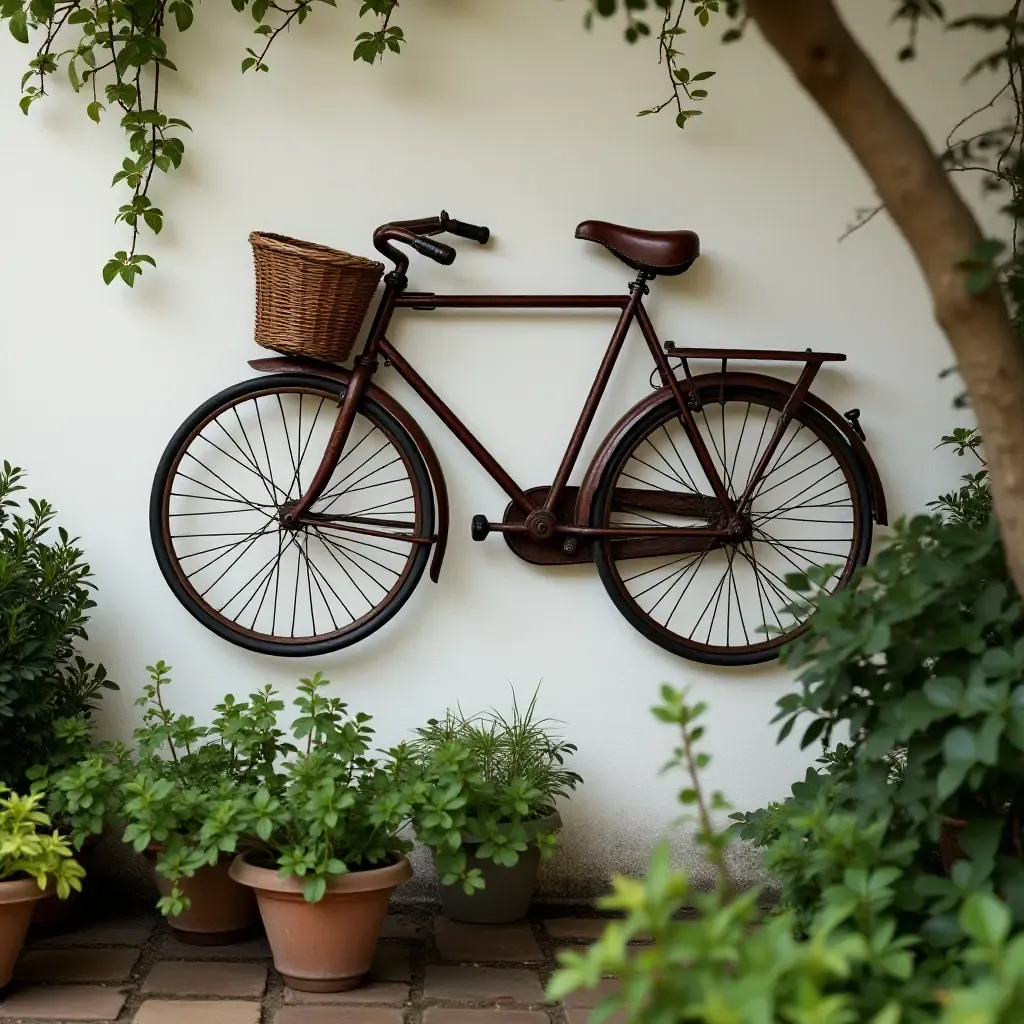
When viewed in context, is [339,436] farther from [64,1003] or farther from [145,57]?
[64,1003]

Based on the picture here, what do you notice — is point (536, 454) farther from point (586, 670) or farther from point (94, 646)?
point (94, 646)

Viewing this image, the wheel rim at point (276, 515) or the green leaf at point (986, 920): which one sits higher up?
the wheel rim at point (276, 515)

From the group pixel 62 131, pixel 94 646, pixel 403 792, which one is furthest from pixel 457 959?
pixel 62 131

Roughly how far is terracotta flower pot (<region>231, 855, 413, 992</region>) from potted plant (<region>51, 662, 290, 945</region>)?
0.15 meters

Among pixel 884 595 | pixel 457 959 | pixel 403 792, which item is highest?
pixel 884 595

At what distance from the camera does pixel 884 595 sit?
1.80 meters

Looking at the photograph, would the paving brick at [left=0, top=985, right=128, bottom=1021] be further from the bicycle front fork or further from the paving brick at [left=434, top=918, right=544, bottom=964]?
the bicycle front fork

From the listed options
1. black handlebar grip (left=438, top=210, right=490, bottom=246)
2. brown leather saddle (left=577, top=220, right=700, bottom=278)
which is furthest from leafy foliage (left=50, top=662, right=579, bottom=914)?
brown leather saddle (left=577, top=220, right=700, bottom=278)

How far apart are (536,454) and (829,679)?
154 cm

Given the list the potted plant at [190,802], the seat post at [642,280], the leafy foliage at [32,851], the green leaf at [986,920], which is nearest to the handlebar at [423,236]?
the seat post at [642,280]

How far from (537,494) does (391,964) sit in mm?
1247

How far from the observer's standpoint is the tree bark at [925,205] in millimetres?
1466

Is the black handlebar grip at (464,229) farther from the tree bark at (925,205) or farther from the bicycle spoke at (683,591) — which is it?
the tree bark at (925,205)

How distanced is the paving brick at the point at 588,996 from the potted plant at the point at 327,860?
0.45 meters
